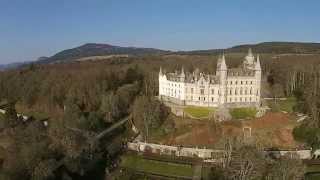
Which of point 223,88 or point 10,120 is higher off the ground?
point 223,88

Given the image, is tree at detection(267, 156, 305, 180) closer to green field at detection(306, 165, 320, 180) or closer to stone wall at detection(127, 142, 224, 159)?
green field at detection(306, 165, 320, 180)

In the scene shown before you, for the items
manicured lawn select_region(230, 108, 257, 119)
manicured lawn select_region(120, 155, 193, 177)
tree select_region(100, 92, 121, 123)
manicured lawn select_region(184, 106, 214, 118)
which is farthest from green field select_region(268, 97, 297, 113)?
tree select_region(100, 92, 121, 123)

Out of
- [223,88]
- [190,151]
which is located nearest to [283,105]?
[223,88]

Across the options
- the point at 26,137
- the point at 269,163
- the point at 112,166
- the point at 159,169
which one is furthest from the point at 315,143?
the point at 26,137

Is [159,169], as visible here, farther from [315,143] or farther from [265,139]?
[315,143]

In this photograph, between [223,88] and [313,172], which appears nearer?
[313,172]

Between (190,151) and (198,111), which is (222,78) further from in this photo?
(190,151)

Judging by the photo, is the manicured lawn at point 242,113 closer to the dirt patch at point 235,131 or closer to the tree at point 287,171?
the dirt patch at point 235,131
